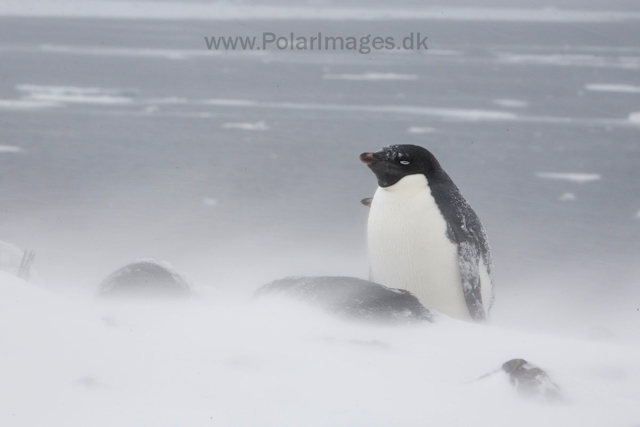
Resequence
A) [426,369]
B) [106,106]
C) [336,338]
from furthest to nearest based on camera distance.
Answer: [106,106]
[336,338]
[426,369]

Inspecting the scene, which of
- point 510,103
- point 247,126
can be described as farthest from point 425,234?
point 510,103

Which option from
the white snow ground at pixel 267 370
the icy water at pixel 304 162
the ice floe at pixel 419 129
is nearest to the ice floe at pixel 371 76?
the icy water at pixel 304 162

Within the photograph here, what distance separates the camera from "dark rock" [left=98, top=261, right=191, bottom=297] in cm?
174

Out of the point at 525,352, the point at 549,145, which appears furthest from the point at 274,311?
the point at 549,145

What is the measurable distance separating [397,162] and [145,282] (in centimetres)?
87

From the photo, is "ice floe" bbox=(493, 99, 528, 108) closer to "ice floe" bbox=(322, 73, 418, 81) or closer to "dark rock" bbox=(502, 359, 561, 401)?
"ice floe" bbox=(322, 73, 418, 81)

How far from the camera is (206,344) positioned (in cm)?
131

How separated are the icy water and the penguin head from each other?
1.89 feet

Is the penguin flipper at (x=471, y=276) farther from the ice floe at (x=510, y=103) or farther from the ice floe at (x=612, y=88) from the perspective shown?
the ice floe at (x=612, y=88)

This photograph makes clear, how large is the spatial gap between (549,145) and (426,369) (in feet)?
16.1

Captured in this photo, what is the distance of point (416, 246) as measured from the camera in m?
2.35

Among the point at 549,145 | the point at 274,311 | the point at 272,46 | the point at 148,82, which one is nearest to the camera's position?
the point at 274,311

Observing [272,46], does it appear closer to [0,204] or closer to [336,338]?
[0,204]

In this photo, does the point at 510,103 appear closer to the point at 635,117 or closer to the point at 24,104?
the point at 635,117
